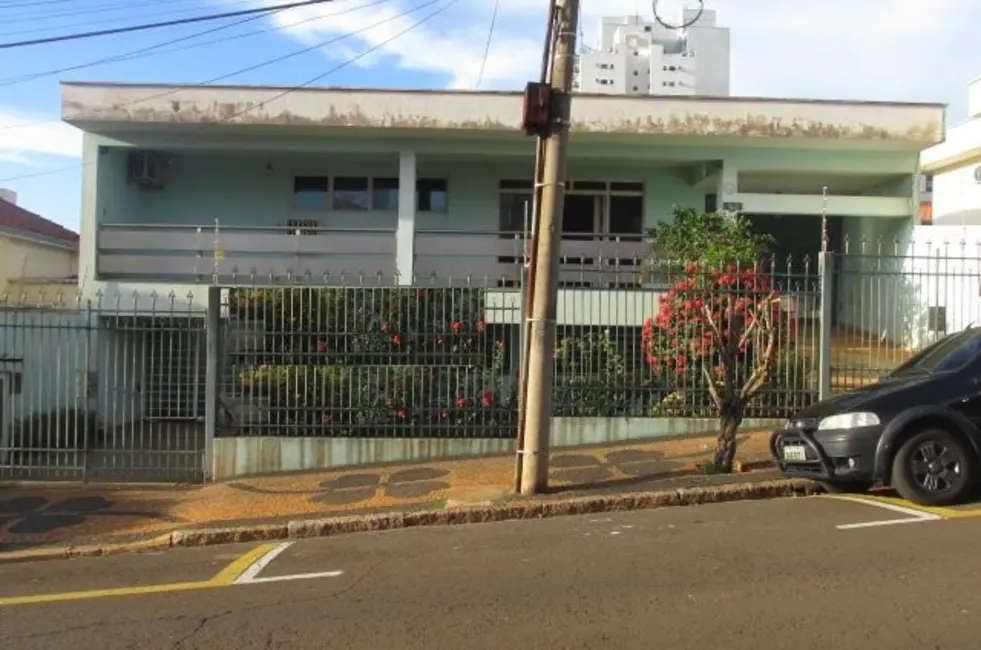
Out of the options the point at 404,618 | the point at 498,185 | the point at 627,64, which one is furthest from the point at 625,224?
the point at 627,64

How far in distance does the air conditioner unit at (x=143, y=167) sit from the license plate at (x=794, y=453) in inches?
513

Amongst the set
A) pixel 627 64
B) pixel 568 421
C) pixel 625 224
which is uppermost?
pixel 627 64

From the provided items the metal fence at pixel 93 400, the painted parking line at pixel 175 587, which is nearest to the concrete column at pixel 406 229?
the metal fence at pixel 93 400

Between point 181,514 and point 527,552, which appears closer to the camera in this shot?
point 527,552

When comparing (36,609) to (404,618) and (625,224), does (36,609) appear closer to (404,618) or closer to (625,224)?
(404,618)

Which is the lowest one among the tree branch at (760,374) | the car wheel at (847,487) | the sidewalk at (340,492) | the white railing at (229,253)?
the sidewalk at (340,492)

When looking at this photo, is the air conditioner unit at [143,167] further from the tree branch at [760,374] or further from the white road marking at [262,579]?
the tree branch at [760,374]

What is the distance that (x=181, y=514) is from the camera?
9.56 metres

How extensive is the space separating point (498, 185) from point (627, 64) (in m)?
62.2

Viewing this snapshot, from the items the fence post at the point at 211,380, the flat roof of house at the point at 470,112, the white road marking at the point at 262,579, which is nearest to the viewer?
the white road marking at the point at 262,579

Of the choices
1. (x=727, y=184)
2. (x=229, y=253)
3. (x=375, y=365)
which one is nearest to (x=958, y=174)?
(x=727, y=184)

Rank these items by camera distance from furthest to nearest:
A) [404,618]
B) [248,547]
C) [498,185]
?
[498,185]
[248,547]
[404,618]

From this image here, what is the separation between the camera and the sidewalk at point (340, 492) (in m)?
8.88

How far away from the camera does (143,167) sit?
1675 cm
